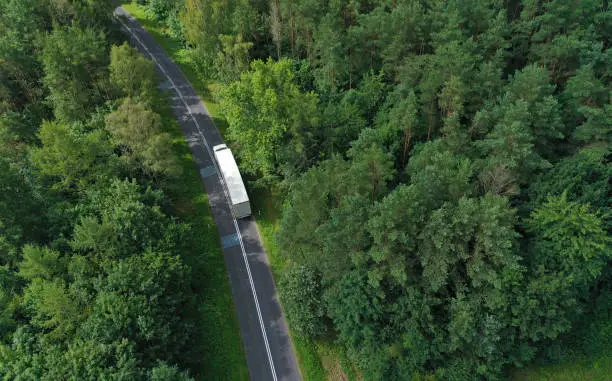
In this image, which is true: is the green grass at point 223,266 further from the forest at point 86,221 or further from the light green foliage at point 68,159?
the light green foliage at point 68,159

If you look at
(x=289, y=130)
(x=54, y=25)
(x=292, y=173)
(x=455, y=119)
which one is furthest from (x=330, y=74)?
(x=54, y=25)

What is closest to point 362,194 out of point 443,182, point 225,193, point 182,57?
point 443,182

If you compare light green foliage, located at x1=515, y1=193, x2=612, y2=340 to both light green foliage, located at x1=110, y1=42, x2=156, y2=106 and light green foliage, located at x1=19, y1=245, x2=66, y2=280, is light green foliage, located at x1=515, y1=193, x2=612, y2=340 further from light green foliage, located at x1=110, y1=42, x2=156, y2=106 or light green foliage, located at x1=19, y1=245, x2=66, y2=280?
light green foliage, located at x1=110, y1=42, x2=156, y2=106

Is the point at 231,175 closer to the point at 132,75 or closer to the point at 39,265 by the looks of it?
the point at 132,75

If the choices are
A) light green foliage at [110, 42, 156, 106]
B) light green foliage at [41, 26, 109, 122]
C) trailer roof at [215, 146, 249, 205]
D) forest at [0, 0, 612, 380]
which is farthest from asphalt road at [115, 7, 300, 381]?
light green foliage at [41, 26, 109, 122]

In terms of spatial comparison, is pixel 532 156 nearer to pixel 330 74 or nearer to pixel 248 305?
pixel 330 74

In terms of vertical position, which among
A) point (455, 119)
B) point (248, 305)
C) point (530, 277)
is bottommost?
point (248, 305)
